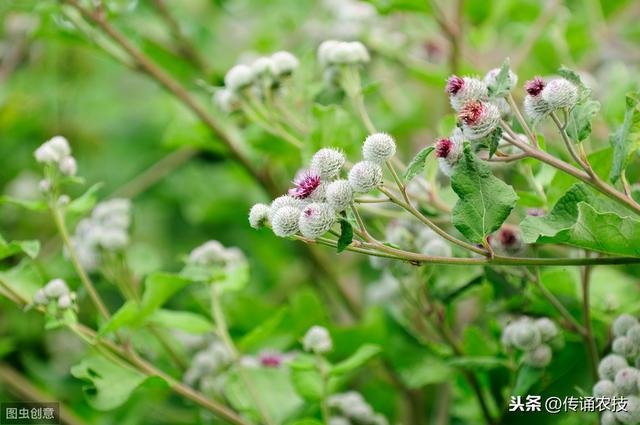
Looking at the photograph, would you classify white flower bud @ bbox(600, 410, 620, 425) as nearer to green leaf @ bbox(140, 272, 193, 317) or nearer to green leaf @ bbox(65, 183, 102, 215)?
green leaf @ bbox(140, 272, 193, 317)

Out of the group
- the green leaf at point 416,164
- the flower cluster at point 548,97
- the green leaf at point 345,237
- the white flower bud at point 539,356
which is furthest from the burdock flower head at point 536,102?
the white flower bud at point 539,356

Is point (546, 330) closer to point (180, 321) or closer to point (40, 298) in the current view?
point (180, 321)

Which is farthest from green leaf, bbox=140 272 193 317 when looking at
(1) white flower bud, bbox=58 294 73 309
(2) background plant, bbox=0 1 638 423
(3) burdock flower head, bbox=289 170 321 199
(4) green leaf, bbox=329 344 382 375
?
(3) burdock flower head, bbox=289 170 321 199

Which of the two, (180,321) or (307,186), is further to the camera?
(180,321)

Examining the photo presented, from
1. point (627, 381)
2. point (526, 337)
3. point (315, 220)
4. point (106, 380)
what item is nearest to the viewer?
point (315, 220)

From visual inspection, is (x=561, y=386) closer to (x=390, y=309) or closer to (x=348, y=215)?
(x=390, y=309)

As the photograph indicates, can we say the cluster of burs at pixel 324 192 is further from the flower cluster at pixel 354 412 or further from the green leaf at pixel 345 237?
the flower cluster at pixel 354 412

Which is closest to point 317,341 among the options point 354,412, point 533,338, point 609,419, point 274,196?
point 354,412
